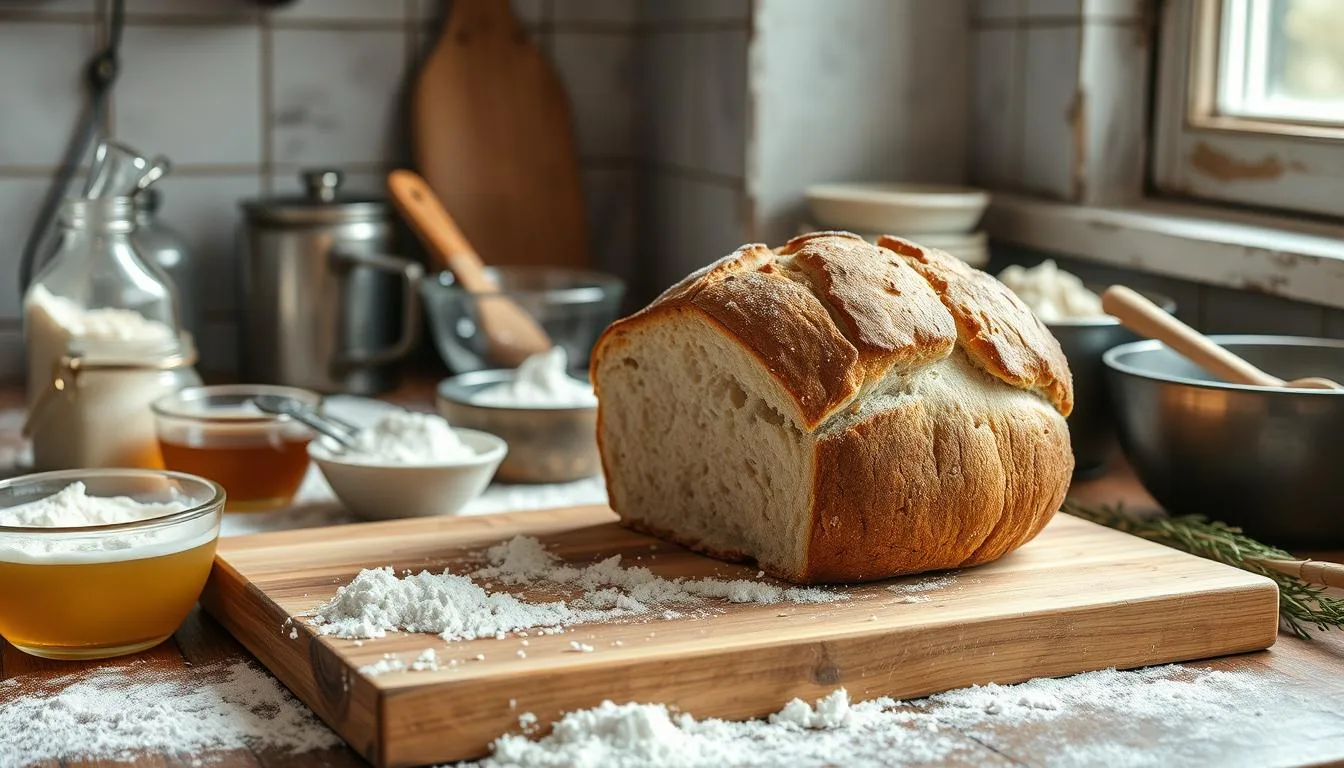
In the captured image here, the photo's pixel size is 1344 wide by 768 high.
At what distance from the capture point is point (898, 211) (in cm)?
173

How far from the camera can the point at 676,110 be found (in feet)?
6.97

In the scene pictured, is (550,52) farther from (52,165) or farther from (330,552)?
(330,552)

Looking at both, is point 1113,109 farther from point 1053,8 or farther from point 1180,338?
point 1180,338

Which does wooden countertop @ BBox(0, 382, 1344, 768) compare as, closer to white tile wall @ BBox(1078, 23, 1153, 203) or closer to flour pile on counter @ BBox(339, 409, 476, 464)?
flour pile on counter @ BBox(339, 409, 476, 464)

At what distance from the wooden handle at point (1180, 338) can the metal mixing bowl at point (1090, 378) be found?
0.20 ft

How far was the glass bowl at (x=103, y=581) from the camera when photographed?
3.07ft

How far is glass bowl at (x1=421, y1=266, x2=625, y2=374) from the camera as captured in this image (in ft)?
5.92

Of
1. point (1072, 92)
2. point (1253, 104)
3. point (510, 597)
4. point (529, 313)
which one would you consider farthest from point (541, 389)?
point (1253, 104)

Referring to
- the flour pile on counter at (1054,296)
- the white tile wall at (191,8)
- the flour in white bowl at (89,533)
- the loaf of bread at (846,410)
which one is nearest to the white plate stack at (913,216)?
the flour pile on counter at (1054,296)

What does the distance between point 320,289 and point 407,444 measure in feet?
2.11

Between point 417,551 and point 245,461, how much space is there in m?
0.30

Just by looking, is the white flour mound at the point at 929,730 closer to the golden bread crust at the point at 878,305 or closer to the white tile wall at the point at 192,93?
the golden bread crust at the point at 878,305

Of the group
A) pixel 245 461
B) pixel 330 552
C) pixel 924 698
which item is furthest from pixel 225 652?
pixel 924 698

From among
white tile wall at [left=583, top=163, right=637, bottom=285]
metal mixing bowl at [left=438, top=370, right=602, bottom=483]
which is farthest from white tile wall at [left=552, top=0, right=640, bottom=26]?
metal mixing bowl at [left=438, top=370, right=602, bottom=483]
